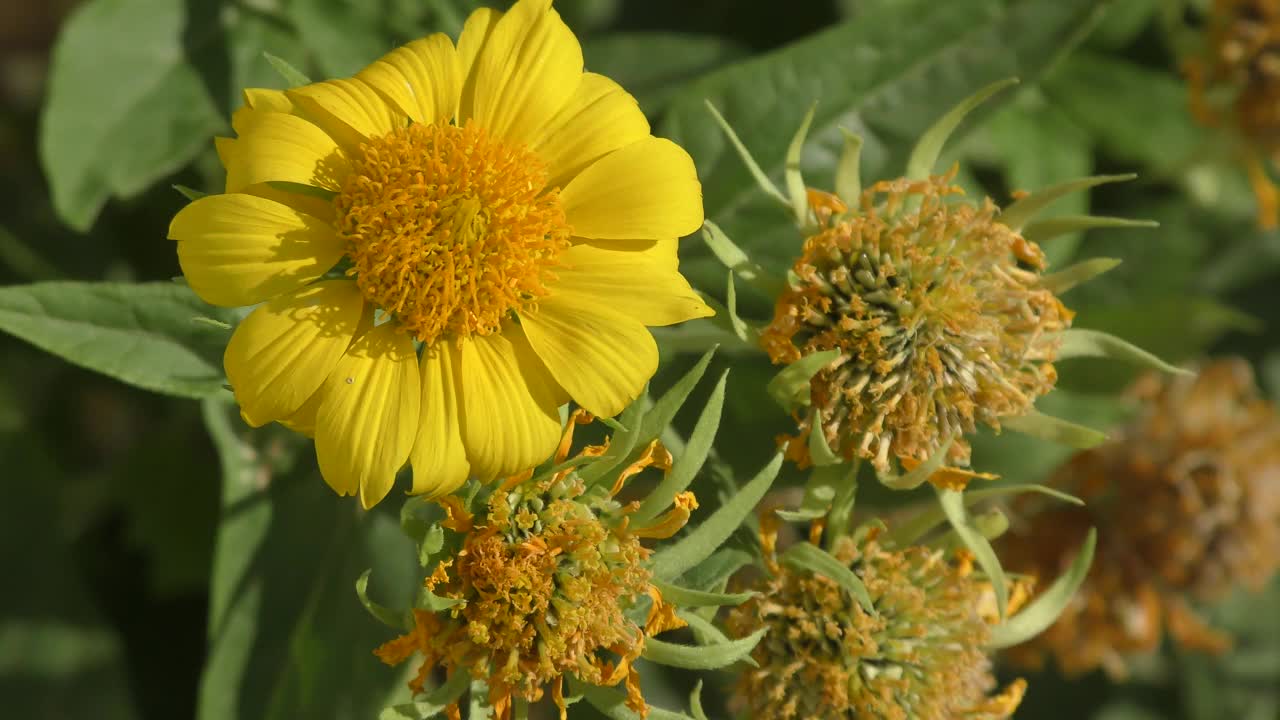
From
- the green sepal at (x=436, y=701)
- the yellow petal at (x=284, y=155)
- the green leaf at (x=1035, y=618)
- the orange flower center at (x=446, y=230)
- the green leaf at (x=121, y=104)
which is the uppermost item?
the yellow petal at (x=284, y=155)

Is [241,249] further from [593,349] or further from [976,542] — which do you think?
[976,542]

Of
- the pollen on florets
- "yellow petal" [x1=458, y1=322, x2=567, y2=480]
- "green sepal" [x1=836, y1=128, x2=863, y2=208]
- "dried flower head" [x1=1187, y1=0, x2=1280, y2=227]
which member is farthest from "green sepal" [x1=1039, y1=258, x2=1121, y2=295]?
"dried flower head" [x1=1187, y1=0, x2=1280, y2=227]

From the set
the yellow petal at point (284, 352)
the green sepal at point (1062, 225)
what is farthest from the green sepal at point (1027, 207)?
the yellow petal at point (284, 352)

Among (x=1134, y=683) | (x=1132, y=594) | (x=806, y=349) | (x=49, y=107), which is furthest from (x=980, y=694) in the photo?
(x=49, y=107)

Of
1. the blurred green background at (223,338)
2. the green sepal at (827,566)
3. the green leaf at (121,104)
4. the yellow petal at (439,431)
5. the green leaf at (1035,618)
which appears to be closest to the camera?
the yellow petal at (439,431)

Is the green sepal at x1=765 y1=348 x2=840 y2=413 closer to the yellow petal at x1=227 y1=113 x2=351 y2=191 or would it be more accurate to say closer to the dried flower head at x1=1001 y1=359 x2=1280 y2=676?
the yellow petal at x1=227 y1=113 x2=351 y2=191

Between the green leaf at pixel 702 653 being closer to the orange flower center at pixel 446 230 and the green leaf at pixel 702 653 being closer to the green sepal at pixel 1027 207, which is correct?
the orange flower center at pixel 446 230

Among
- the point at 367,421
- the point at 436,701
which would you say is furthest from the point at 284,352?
the point at 436,701
